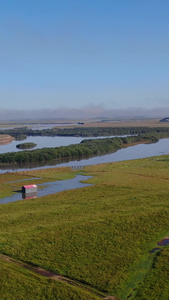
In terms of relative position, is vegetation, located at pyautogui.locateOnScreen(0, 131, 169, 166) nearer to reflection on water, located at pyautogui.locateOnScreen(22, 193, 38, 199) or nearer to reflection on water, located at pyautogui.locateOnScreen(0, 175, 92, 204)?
reflection on water, located at pyautogui.locateOnScreen(0, 175, 92, 204)

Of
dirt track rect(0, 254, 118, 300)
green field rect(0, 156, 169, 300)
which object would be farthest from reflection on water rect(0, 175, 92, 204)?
dirt track rect(0, 254, 118, 300)

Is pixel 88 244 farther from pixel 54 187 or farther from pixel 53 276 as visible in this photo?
pixel 54 187

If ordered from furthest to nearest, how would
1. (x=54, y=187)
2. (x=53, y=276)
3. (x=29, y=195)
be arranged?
1. (x=54, y=187)
2. (x=29, y=195)
3. (x=53, y=276)

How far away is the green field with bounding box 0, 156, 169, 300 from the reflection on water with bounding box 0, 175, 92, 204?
232 cm

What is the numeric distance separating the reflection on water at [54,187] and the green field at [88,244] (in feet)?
7.63

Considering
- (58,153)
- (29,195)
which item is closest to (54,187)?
(29,195)

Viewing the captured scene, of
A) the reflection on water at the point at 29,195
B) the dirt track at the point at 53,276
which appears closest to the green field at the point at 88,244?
the dirt track at the point at 53,276

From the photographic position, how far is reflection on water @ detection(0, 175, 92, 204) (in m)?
45.1

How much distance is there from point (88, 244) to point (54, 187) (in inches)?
984

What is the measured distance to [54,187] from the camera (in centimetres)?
5184

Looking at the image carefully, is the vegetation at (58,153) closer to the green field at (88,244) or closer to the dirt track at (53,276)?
the green field at (88,244)

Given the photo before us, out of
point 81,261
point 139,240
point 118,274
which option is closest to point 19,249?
point 81,261

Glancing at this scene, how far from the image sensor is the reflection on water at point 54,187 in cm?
4510

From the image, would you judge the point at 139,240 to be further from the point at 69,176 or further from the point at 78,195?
the point at 69,176
